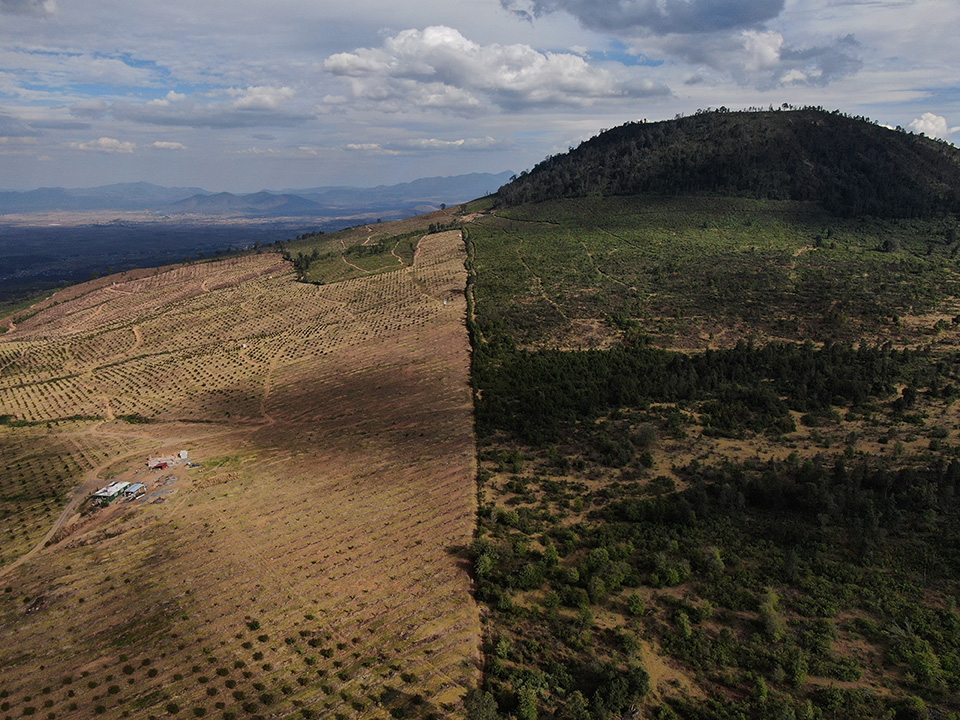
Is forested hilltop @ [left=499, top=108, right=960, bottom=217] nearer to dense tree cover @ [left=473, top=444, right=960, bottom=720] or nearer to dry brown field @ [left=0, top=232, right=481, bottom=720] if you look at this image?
dry brown field @ [left=0, top=232, right=481, bottom=720]

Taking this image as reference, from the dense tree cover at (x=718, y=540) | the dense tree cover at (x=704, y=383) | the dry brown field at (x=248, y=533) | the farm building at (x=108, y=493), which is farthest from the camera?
the dense tree cover at (x=704, y=383)

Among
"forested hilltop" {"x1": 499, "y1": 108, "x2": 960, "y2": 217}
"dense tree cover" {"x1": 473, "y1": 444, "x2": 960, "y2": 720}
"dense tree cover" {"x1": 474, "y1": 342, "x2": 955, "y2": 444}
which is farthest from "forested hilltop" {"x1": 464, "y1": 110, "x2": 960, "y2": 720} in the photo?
Answer: "forested hilltop" {"x1": 499, "y1": 108, "x2": 960, "y2": 217}

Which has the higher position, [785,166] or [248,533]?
[785,166]

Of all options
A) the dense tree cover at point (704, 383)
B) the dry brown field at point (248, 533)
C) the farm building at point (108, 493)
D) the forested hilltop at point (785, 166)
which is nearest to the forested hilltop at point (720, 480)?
the dense tree cover at point (704, 383)

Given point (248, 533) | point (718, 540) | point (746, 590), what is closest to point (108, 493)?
point (248, 533)

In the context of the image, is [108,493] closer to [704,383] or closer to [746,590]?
[746,590]

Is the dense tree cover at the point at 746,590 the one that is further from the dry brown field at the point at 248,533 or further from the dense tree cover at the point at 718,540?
the dry brown field at the point at 248,533

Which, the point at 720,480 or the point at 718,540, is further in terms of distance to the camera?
the point at 720,480
